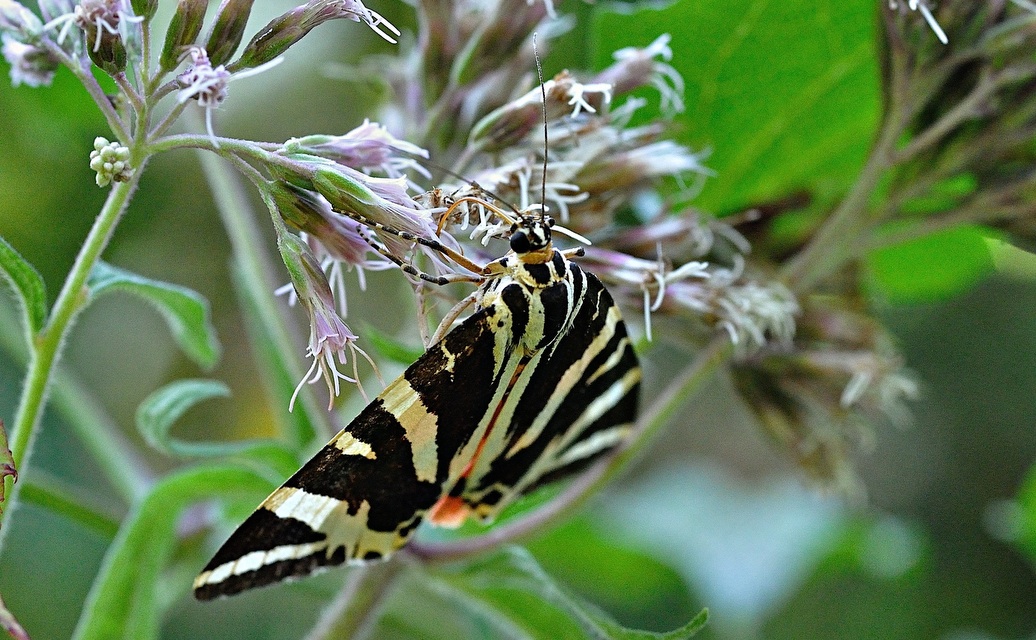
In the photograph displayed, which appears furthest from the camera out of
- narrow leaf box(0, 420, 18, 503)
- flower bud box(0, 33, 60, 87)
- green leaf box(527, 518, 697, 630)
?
green leaf box(527, 518, 697, 630)

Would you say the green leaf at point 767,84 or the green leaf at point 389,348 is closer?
the green leaf at point 389,348

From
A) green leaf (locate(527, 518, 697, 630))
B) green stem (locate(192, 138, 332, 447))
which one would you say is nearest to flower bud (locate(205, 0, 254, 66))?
green stem (locate(192, 138, 332, 447))

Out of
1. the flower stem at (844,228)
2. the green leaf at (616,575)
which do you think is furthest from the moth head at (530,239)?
the green leaf at (616,575)

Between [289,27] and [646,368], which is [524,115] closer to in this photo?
[289,27]

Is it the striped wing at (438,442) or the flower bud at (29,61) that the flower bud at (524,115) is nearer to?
the striped wing at (438,442)

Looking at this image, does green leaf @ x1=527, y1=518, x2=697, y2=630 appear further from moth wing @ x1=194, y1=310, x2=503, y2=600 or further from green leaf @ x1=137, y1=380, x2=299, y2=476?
moth wing @ x1=194, y1=310, x2=503, y2=600

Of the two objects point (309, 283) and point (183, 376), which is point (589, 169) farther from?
point (183, 376)
